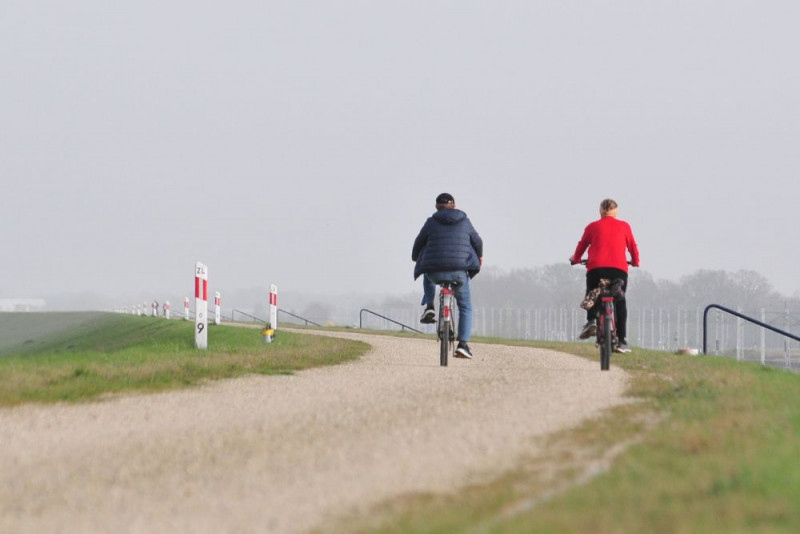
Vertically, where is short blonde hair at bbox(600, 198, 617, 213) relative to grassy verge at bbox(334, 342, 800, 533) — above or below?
above

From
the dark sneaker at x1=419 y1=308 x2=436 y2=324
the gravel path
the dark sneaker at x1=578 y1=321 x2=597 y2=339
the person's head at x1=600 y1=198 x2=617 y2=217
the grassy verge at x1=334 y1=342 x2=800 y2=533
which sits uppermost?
the person's head at x1=600 y1=198 x2=617 y2=217

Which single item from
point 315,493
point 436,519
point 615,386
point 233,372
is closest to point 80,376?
point 233,372

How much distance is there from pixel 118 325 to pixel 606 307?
39938 millimetres

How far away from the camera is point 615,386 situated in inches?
385

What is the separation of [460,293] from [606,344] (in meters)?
2.09

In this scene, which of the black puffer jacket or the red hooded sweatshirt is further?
the black puffer jacket

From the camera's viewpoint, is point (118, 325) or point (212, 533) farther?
point (118, 325)

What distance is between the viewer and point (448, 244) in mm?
13031

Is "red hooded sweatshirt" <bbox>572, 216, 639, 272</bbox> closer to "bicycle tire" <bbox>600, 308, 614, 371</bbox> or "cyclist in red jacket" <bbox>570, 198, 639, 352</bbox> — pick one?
"cyclist in red jacket" <bbox>570, 198, 639, 352</bbox>

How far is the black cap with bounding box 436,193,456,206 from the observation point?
13.3 m

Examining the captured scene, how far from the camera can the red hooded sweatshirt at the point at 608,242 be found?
12383mm

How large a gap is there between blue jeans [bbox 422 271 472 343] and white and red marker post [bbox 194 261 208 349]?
456 centimetres

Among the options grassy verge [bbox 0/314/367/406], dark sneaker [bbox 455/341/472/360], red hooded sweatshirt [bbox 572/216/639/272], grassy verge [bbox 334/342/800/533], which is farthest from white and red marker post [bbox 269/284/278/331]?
grassy verge [bbox 334/342/800/533]

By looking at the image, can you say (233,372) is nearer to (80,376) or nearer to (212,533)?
(80,376)
